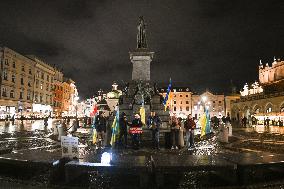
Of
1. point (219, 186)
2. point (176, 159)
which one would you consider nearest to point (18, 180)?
point (176, 159)

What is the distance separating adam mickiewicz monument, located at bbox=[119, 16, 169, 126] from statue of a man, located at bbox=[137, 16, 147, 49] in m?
1.28

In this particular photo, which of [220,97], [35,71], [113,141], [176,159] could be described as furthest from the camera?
[220,97]

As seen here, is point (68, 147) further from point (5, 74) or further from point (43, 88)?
point (43, 88)

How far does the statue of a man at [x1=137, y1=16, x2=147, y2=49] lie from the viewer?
28078 mm

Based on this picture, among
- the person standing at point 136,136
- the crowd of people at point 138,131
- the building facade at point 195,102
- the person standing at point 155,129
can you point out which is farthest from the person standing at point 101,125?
the building facade at point 195,102

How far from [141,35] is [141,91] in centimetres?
A: 605

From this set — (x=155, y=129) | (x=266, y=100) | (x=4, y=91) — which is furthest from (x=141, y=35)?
(x=266, y=100)

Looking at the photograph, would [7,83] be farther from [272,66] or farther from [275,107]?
[272,66]

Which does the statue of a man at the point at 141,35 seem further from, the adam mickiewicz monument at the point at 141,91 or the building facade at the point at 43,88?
the building facade at the point at 43,88

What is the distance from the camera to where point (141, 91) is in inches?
1007

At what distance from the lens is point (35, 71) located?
271ft

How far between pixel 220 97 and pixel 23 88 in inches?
3665

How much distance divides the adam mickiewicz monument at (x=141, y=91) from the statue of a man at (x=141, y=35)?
1279 millimetres

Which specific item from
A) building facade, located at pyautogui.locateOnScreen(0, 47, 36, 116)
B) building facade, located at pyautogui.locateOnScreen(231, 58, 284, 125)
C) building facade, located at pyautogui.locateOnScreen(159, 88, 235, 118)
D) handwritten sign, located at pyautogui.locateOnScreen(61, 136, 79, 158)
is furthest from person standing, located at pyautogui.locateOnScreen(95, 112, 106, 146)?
building facade, located at pyautogui.locateOnScreen(159, 88, 235, 118)
